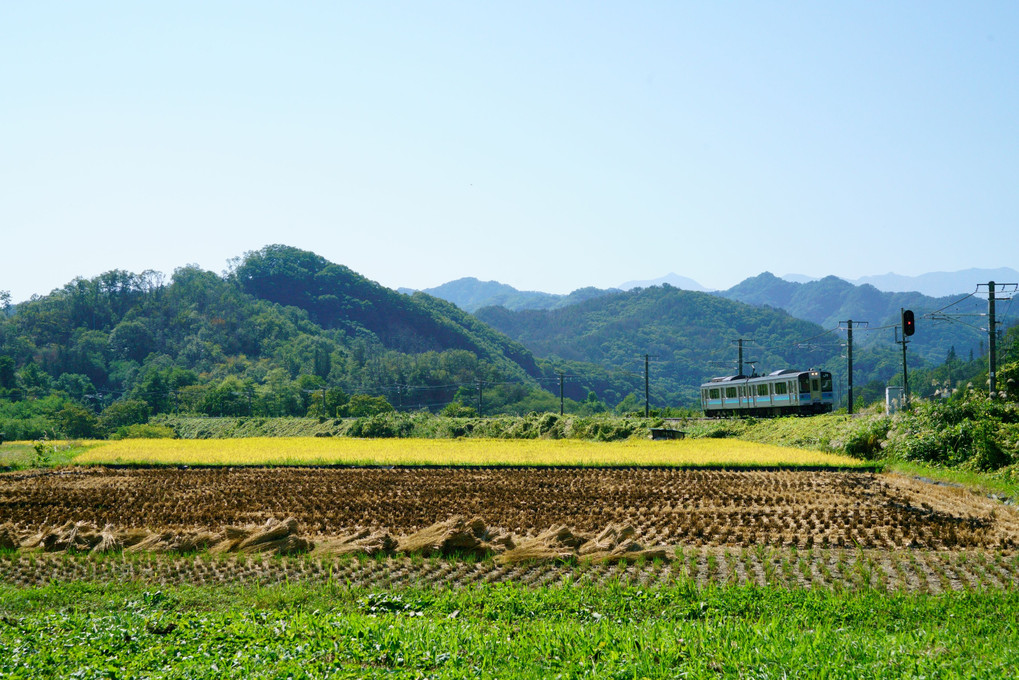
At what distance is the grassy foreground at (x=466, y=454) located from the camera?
84.8ft

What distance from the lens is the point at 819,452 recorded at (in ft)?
94.3

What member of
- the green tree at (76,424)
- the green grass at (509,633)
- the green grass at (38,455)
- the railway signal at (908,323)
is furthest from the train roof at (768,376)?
the green tree at (76,424)

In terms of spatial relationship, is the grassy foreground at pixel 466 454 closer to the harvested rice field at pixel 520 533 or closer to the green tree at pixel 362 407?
the harvested rice field at pixel 520 533

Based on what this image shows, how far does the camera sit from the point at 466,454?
2945cm

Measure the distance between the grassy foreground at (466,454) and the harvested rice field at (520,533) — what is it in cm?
567

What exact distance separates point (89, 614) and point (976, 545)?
36.4 ft

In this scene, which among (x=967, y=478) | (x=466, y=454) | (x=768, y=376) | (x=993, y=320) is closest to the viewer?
(x=967, y=478)

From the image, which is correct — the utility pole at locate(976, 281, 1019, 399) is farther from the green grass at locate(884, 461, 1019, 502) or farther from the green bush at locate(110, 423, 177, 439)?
the green bush at locate(110, 423, 177, 439)

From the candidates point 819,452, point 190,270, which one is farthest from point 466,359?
point 819,452

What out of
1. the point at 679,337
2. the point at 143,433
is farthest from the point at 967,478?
the point at 679,337

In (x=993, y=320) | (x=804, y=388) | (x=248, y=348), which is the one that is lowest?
(x=804, y=388)

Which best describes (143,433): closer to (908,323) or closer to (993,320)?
(908,323)

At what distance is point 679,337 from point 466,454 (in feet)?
492

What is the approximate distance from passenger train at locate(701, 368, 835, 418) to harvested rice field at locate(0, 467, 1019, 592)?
20.5 metres
